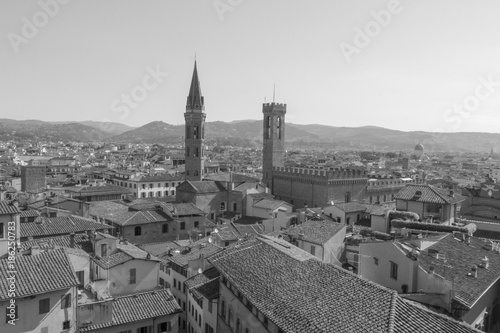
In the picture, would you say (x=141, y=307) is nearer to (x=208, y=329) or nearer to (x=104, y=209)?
(x=208, y=329)

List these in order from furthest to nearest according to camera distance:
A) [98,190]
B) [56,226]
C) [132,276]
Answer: [98,190], [56,226], [132,276]

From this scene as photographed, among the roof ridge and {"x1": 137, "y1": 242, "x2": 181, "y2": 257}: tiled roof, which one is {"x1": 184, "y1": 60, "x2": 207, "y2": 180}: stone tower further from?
the roof ridge

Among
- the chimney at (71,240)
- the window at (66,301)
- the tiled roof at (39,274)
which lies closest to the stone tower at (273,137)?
the chimney at (71,240)

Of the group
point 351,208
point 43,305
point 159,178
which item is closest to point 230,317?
point 43,305

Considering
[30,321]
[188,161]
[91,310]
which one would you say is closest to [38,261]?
[30,321]

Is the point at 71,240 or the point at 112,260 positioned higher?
the point at 71,240

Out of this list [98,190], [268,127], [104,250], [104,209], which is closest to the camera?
[104,250]
